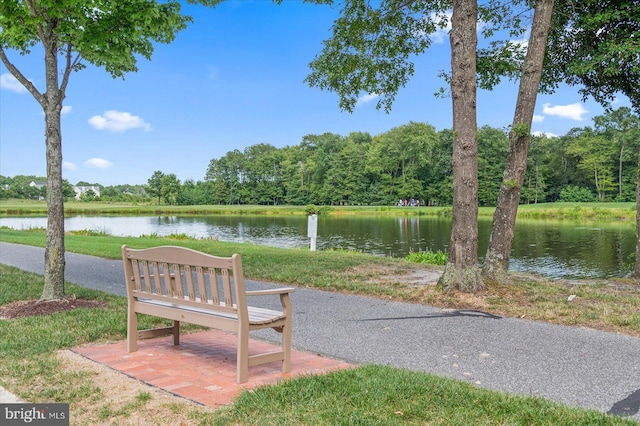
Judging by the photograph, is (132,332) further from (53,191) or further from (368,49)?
(368,49)

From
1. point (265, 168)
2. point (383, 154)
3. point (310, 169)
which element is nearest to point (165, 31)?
point (383, 154)

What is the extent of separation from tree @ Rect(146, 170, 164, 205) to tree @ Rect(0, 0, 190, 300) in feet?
334

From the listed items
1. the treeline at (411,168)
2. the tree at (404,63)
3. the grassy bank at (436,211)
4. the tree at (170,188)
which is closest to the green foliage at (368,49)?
the tree at (404,63)

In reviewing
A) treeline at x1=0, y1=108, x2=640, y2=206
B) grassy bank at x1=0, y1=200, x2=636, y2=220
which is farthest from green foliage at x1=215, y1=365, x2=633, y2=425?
treeline at x1=0, y1=108, x2=640, y2=206

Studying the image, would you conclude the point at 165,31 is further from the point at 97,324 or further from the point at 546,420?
the point at 546,420

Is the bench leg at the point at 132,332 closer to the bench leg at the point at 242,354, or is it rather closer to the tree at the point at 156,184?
the bench leg at the point at 242,354

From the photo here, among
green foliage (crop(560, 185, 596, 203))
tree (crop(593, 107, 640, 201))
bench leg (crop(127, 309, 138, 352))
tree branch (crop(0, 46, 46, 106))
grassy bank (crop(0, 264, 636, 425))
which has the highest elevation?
tree (crop(593, 107, 640, 201))

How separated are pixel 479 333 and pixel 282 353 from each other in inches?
105

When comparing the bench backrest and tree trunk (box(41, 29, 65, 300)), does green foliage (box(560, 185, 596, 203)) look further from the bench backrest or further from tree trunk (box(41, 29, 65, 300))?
the bench backrest

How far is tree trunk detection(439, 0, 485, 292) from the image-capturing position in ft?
27.4

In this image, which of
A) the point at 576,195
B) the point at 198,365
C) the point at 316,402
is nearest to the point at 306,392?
the point at 316,402

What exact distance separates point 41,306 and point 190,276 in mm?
3722

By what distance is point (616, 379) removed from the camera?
4.45 meters

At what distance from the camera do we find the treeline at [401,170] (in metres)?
71.3
